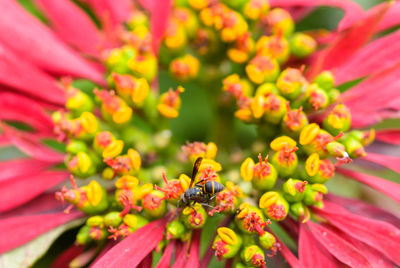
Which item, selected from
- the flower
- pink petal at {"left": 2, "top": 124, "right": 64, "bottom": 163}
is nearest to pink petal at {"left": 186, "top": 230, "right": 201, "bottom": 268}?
the flower

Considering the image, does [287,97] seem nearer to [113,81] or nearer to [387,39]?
[387,39]

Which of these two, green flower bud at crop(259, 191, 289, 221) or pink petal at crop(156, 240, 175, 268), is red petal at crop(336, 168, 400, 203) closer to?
green flower bud at crop(259, 191, 289, 221)

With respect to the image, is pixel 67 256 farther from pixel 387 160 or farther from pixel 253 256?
pixel 387 160

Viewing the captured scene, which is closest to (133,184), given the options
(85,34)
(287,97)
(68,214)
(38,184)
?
(68,214)

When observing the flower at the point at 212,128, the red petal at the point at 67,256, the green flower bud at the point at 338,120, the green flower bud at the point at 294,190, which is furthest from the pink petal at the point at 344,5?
the red petal at the point at 67,256

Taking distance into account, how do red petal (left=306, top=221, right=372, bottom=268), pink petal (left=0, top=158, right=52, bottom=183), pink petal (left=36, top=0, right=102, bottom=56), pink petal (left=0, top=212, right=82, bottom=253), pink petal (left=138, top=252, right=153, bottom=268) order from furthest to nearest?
pink petal (left=36, top=0, right=102, bottom=56), pink petal (left=0, top=158, right=52, bottom=183), pink petal (left=0, top=212, right=82, bottom=253), pink petal (left=138, top=252, right=153, bottom=268), red petal (left=306, top=221, right=372, bottom=268)

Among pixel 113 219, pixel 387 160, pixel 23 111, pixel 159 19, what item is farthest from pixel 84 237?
pixel 387 160
